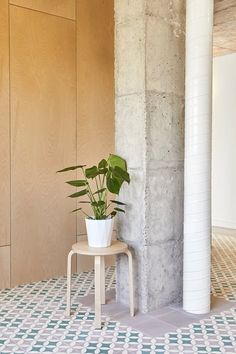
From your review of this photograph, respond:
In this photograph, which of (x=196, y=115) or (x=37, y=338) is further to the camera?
(x=196, y=115)

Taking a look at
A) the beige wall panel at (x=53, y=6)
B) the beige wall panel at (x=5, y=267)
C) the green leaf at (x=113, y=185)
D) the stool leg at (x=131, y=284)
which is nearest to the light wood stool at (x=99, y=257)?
the stool leg at (x=131, y=284)

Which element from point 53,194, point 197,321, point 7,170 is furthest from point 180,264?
point 7,170

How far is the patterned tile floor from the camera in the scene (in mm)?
2545

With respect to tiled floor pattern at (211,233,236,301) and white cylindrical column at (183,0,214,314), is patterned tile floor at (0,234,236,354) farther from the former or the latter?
tiled floor pattern at (211,233,236,301)

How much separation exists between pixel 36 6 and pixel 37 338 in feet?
9.69

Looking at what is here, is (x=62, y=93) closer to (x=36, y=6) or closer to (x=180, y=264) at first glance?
(x=36, y=6)

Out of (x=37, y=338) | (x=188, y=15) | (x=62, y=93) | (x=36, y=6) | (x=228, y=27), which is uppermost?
(x=228, y=27)

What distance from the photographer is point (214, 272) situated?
14.1 ft

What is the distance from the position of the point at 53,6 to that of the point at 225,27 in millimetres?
2625

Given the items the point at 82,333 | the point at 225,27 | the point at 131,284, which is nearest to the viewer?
the point at 82,333

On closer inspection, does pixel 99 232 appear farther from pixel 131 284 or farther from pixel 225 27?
pixel 225 27

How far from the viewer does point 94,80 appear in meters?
4.43

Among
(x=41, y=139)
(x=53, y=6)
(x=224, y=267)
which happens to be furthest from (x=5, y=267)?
(x=53, y=6)

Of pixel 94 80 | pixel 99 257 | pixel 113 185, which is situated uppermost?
pixel 94 80
